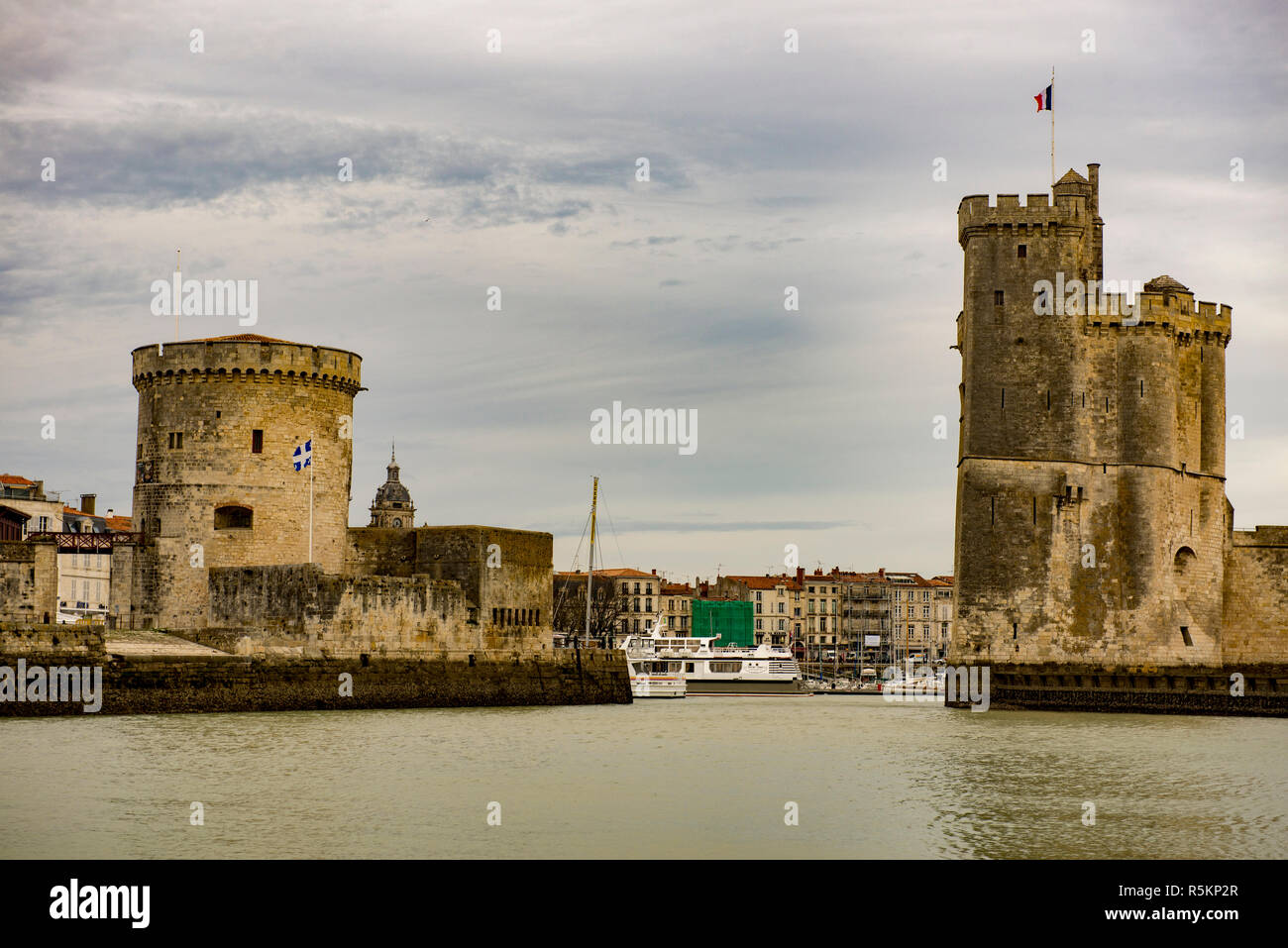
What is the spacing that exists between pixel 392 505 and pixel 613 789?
82960mm

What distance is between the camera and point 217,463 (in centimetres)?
3972

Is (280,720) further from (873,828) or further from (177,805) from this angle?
(873,828)

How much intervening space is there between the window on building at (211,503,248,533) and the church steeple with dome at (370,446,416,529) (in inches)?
2368

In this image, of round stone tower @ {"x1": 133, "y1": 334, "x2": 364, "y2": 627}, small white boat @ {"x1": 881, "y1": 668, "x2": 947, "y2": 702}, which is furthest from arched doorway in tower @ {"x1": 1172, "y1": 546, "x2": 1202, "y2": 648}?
round stone tower @ {"x1": 133, "y1": 334, "x2": 364, "y2": 627}

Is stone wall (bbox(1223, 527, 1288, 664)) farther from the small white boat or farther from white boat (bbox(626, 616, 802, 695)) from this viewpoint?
white boat (bbox(626, 616, 802, 695))

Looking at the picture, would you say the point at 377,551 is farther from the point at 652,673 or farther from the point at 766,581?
the point at 766,581

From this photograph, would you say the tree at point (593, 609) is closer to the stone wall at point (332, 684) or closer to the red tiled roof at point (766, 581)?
the red tiled roof at point (766, 581)

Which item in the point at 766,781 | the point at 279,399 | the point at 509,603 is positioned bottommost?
the point at 766,781

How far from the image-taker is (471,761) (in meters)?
26.8

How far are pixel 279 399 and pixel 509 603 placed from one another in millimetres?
7746

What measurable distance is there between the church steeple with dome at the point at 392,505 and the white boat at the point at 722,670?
40.3 metres

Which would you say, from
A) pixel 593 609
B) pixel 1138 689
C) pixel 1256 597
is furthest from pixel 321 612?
pixel 593 609
